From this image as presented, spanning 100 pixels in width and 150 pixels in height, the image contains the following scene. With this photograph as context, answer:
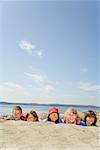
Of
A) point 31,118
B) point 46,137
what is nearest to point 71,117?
point 31,118

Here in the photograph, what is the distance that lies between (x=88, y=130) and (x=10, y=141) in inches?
70.9

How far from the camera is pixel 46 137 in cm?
526

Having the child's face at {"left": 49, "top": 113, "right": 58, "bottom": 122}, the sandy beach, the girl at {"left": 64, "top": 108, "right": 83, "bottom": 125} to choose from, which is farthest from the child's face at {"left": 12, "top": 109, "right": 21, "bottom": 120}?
the girl at {"left": 64, "top": 108, "right": 83, "bottom": 125}

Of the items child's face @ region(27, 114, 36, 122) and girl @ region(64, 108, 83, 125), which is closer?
girl @ region(64, 108, 83, 125)

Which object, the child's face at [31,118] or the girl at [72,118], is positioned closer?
the girl at [72,118]

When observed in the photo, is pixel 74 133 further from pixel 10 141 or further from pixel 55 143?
pixel 10 141

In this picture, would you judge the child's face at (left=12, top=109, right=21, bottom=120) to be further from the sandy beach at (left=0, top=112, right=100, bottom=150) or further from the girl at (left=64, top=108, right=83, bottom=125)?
the girl at (left=64, top=108, right=83, bottom=125)

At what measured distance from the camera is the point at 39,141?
16.5 feet

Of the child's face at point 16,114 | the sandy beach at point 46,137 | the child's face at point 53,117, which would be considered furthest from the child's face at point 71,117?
the child's face at point 16,114

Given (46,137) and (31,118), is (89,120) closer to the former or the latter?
(31,118)

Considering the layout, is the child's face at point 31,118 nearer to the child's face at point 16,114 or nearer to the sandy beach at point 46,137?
the child's face at point 16,114

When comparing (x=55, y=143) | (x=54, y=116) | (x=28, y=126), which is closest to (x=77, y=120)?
(x=54, y=116)

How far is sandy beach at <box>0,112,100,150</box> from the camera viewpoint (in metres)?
4.79

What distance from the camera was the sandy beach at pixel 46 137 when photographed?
4.79 metres
